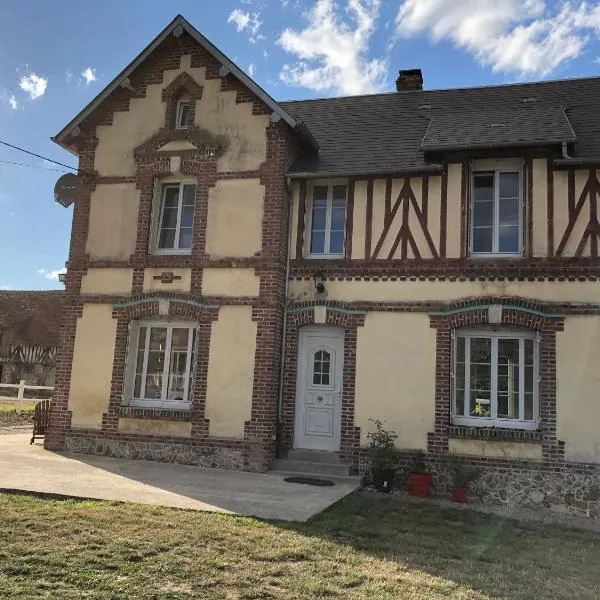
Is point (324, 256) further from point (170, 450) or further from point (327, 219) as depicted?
point (170, 450)

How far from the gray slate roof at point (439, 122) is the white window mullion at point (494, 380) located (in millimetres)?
3236

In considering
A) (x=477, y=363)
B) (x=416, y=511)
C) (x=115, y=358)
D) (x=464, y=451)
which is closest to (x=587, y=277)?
(x=477, y=363)

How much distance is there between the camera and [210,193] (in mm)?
11453

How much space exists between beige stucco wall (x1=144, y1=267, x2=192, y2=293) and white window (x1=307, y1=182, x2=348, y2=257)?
89.6 inches

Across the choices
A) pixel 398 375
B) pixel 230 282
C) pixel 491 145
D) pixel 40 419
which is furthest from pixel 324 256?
Answer: pixel 40 419

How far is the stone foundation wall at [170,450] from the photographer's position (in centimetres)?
1052

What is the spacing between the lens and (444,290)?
10.3 m

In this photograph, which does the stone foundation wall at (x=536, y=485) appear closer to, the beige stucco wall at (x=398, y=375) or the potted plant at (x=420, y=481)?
the potted plant at (x=420, y=481)

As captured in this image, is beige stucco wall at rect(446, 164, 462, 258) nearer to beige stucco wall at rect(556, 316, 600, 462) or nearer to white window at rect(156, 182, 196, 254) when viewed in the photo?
beige stucco wall at rect(556, 316, 600, 462)

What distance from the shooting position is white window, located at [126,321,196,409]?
1126 centimetres

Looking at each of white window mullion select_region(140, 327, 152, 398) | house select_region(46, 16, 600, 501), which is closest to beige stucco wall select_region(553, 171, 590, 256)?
house select_region(46, 16, 600, 501)

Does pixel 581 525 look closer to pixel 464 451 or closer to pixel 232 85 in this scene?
pixel 464 451

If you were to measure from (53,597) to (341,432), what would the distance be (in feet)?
21.6

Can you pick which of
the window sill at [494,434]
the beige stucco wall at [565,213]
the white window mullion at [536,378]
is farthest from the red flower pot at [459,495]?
the beige stucco wall at [565,213]
